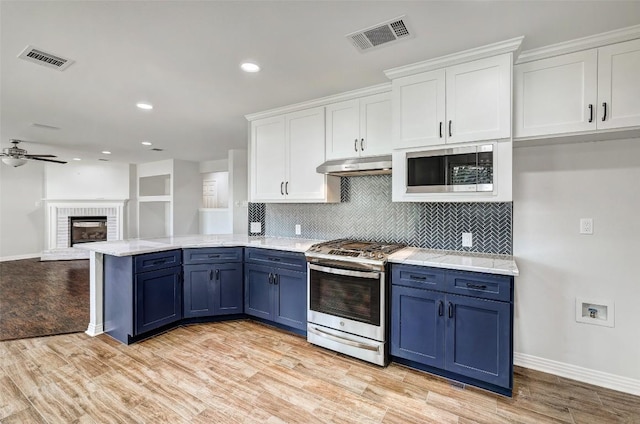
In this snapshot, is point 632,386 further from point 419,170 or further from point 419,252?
point 419,170

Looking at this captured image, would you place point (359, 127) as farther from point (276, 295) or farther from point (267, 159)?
point (276, 295)

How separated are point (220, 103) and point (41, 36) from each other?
5.07 feet

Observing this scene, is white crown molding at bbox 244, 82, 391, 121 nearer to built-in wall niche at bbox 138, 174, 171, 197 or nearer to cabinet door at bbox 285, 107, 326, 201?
cabinet door at bbox 285, 107, 326, 201

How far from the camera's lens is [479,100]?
7.52 feet

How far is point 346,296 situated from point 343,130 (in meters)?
1.67

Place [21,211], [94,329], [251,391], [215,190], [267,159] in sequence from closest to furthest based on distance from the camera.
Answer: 1. [251,391]
2. [94,329]
3. [267,159]
4. [21,211]
5. [215,190]

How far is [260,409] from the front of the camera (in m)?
2.02

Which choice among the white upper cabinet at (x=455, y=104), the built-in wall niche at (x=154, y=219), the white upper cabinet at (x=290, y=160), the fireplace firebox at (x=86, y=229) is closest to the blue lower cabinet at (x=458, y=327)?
the white upper cabinet at (x=455, y=104)

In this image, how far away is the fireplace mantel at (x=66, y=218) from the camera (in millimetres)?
7488

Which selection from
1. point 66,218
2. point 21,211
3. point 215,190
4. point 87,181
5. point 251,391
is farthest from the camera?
point 215,190

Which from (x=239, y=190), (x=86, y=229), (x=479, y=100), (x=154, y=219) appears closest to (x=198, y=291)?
(x=239, y=190)

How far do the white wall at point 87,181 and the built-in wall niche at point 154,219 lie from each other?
2.06 feet

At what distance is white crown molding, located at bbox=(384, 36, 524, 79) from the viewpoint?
6.96 ft

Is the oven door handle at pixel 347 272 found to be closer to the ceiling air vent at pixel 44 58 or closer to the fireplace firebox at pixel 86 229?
the ceiling air vent at pixel 44 58
